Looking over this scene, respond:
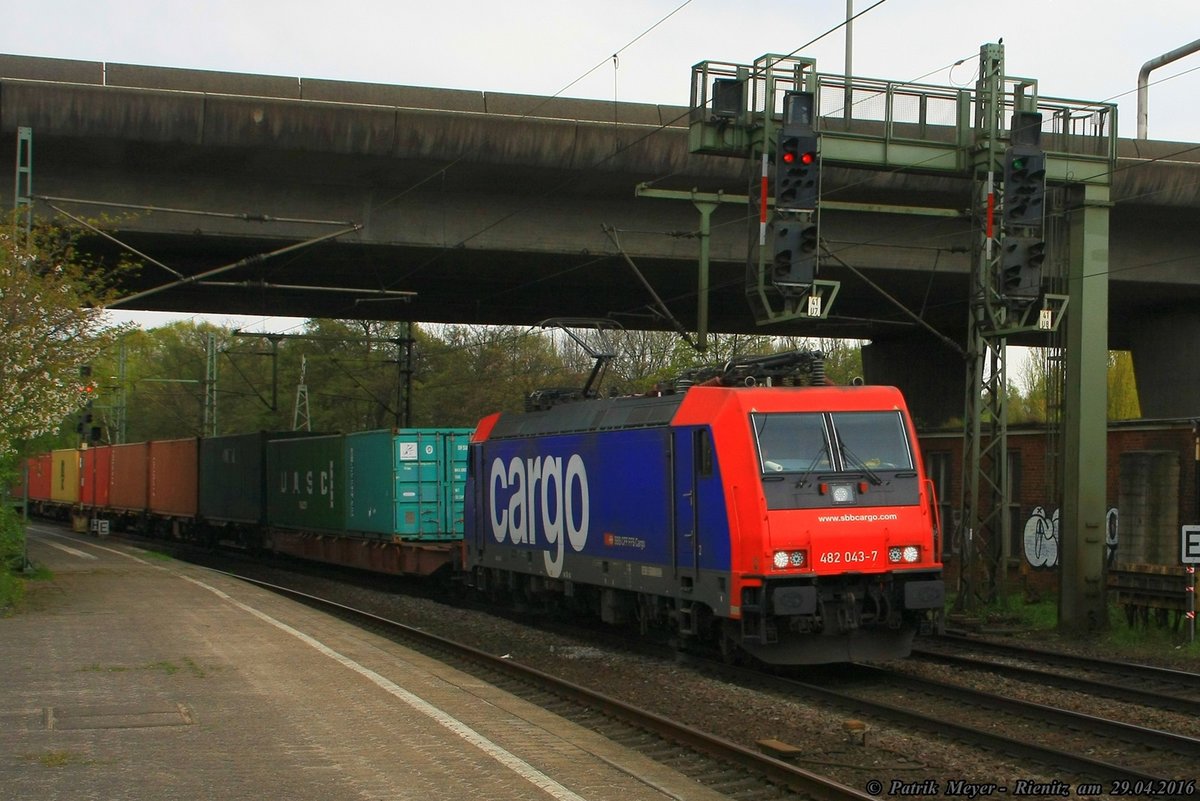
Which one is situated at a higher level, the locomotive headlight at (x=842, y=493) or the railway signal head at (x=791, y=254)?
the railway signal head at (x=791, y=254)

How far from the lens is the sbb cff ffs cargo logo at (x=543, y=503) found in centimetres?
1686

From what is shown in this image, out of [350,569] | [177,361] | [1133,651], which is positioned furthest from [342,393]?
[1133,651]

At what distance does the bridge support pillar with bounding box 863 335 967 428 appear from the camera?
115 feet

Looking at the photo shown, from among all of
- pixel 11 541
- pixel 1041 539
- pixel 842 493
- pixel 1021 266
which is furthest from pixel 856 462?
pixel 11 541

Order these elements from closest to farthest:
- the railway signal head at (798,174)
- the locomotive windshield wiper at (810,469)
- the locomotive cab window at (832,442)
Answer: the locomotive windshield wiper at (810,469)
the locomotive cab window at (832,442)
the railway signal head at (798,174)

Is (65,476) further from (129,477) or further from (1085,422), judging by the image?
(1085,422)

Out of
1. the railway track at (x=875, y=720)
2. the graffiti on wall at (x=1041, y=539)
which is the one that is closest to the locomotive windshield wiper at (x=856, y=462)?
the railway track at (x=875, y=720)

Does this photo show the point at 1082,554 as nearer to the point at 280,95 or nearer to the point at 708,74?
the point at 708,74

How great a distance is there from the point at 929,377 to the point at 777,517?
23468 mm

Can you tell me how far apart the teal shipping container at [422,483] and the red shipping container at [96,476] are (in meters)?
29.3

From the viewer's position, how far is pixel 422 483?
2542 centimetres

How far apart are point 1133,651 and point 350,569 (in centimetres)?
2115

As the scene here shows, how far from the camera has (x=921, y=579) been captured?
13.4 metres

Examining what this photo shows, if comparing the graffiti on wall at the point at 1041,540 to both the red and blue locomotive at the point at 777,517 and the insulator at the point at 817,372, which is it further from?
the insulator at the point at 817,372
